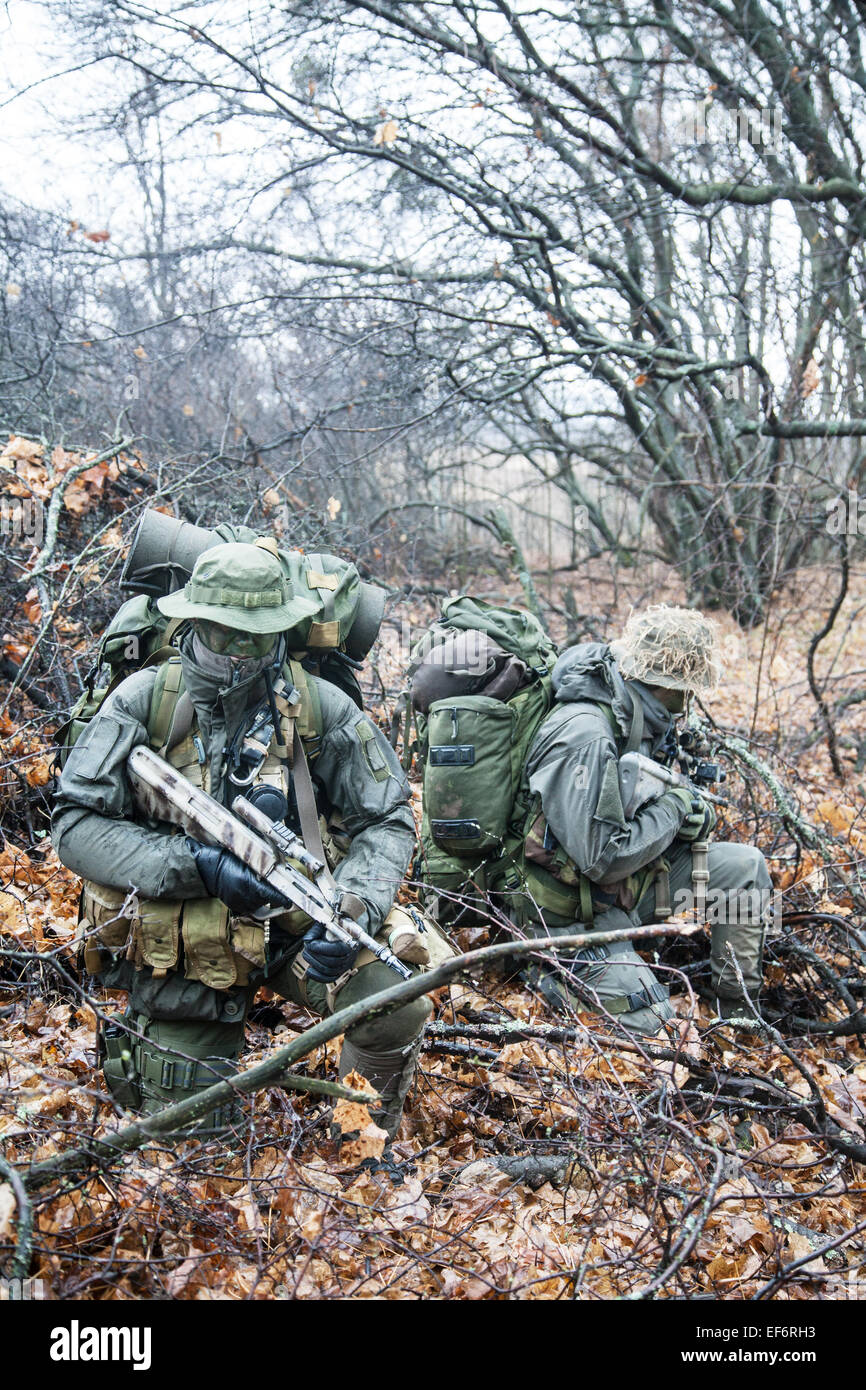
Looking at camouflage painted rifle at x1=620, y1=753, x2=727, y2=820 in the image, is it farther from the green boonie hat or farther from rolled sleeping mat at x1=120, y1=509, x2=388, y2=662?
the green boonie hat

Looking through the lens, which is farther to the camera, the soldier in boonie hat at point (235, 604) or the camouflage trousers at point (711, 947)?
the camouflage trousers at point (711, 947)

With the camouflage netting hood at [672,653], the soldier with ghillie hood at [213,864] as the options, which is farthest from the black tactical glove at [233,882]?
the camouflage netting hood at [672,653]

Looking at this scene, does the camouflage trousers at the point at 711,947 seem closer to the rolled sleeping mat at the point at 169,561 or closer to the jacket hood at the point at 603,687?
the jacket hood at the point at 603,687

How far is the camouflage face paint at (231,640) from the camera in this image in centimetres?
285

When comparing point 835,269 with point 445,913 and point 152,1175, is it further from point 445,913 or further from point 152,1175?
point 152,1175

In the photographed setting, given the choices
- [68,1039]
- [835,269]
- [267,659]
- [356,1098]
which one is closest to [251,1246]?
[356,1098]

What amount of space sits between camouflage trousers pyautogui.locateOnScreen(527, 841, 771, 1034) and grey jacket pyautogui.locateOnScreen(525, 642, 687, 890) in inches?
11.9

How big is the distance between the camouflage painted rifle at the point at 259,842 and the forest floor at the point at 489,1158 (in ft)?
1.65

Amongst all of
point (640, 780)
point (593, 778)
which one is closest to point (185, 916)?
point (593, 778)

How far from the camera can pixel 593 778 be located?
3.61 meters

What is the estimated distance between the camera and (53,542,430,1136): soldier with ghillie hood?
286 centimetres

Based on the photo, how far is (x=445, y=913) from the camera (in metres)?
4.15

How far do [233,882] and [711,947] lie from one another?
2.42m
